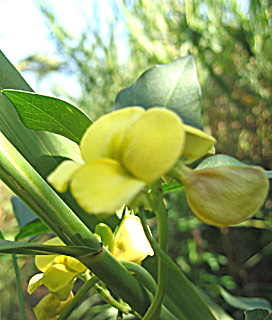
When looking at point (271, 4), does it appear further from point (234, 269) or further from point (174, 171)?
point (174, 171)

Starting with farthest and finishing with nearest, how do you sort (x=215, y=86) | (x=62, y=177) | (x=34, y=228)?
(x=215, y=86), (x=34, y=228), (x=62, y=177)

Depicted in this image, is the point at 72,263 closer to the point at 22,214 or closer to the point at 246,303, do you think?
the point at 22,214

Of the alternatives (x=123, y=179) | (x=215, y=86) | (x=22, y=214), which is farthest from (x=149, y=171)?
(x=215, y=86)

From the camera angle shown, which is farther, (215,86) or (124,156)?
(215,86)

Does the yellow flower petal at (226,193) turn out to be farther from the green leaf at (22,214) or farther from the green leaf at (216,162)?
the green leaf at (22,214)

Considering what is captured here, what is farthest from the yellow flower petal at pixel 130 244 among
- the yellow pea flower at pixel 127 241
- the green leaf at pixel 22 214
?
the green leaf at pixel 22 214

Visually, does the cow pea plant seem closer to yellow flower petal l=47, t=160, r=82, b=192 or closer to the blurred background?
yellow flower petal l=47, t=160, r=82, b=192

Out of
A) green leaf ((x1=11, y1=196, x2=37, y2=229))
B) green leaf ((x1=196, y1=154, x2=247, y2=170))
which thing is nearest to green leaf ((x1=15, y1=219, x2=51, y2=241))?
green leaf ((x1=11, y1=196, x2=37, y2=229))
